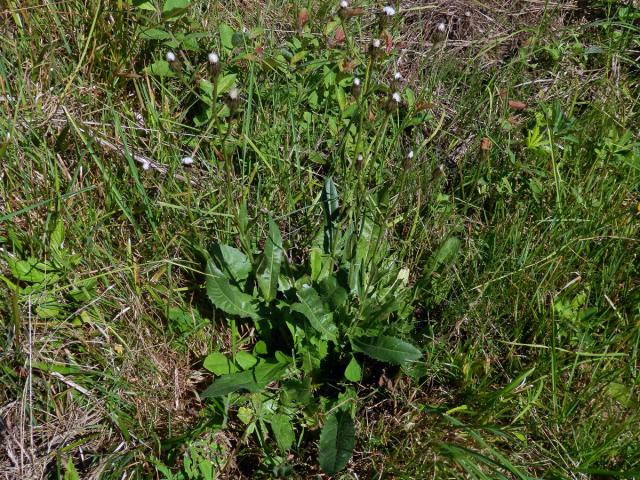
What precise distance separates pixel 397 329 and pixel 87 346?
94cm

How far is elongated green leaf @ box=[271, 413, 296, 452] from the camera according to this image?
74.5 inches

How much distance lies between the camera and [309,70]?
100.0 inches

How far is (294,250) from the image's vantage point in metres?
2.34

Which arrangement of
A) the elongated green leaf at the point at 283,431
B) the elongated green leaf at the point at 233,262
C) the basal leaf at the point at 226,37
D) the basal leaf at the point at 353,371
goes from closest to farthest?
the elongated green leaf at the point at 283,431 < the basal leaf at the point at 353,371 < the elongated green leaf at the point at 233,262 < the basal leaf at the point at 226,37

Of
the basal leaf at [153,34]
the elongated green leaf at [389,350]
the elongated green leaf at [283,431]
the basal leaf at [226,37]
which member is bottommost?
the elongated green leaf at [283,431]

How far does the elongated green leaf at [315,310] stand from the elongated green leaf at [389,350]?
11cm

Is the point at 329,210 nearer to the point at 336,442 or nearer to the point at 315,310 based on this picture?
the point at 315,310

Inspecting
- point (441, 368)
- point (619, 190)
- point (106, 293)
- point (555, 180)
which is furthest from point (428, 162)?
point (106, 293)

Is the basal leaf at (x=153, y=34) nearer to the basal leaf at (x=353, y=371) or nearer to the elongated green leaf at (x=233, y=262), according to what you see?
the elongated green leaf at (x=233, y=262)

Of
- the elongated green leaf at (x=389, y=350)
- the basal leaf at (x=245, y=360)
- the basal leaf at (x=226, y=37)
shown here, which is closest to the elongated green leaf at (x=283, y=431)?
the basal leaf at (x=245, y=360)

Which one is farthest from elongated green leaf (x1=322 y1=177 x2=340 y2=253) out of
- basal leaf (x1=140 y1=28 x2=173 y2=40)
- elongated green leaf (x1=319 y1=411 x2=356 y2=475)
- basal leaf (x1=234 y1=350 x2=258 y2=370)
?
basal leaf (x1=140 y1=28 x2=173 y2=40)

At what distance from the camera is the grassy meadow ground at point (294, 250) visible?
188cm

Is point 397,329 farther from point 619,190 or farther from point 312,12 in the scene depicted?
point 312,12

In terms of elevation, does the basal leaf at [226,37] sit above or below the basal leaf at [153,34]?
below
